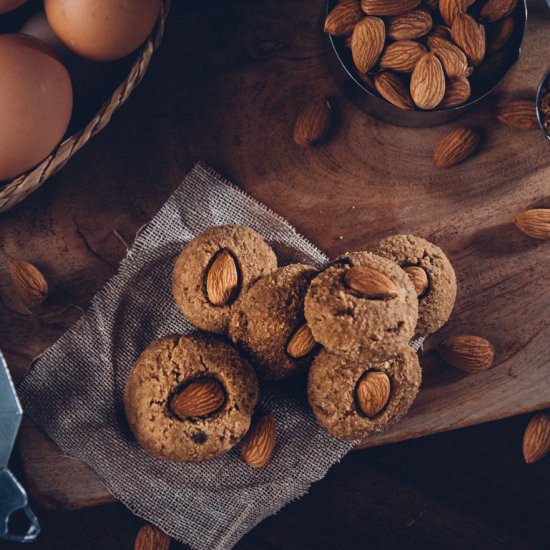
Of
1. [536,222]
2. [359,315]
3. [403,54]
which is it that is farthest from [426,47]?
[359,315]

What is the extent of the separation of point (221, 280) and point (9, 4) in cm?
45

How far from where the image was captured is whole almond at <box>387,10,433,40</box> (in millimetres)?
1046

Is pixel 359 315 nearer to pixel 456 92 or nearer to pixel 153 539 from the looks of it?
pixel 456 92

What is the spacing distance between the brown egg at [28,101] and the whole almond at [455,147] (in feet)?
1.88

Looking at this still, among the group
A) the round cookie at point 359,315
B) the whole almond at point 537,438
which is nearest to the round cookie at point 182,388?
the round cookie at point 359,315

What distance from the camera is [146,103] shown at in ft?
3.70

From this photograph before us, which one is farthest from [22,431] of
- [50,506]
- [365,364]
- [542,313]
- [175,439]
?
[542,313]

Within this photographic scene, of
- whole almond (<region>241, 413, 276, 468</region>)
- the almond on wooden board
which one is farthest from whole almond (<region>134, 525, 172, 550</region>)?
the almond on wooden board

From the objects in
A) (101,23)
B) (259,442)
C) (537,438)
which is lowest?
(537,438)

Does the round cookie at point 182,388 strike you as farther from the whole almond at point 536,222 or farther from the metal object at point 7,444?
the whole almond at point 536,222

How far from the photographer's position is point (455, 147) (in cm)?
112

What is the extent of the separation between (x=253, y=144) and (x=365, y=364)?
409 mm

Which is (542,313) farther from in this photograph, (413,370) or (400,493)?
(400,493)

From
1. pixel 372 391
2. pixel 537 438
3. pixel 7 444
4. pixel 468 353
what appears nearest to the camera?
pixel 7 444
